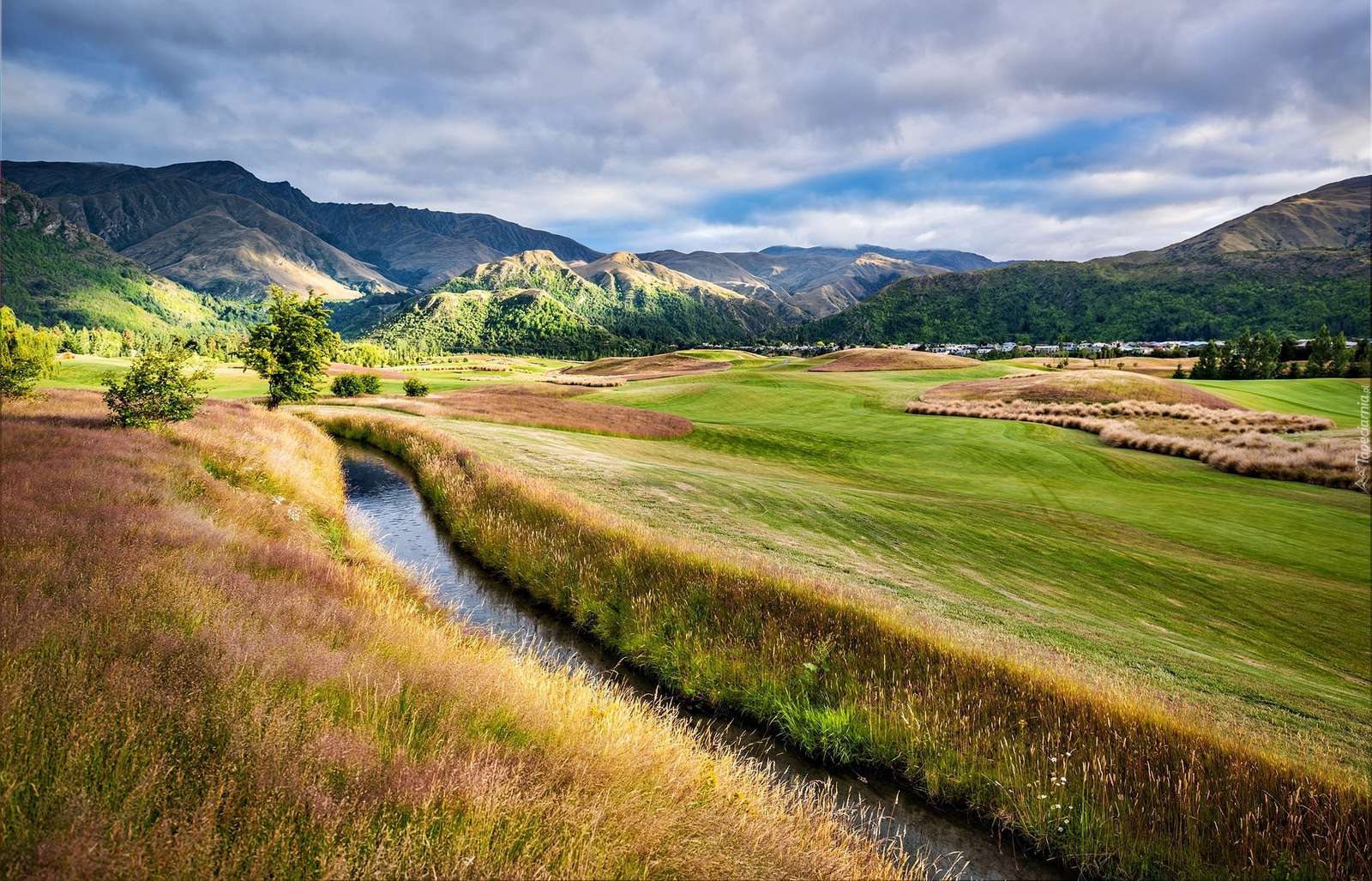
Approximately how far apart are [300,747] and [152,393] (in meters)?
22.8

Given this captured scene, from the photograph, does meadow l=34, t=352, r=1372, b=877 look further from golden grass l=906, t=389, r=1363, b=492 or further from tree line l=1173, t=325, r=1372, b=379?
tree line l=1173, t=325, r=1372, b=379

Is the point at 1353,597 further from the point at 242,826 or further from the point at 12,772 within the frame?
the point at 12,772

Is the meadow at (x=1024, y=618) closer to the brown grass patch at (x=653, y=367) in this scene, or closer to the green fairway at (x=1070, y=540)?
A: the green fairway at (x=1070, y=540)

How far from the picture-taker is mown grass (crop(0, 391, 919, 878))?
3625 mm

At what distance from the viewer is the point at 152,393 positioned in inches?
794

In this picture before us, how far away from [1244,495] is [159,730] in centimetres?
3803

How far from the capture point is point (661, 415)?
49188 mm

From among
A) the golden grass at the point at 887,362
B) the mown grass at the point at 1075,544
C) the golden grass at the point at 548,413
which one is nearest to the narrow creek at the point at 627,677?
the mown grass at the point at 1075,544

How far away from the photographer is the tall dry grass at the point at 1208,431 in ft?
99.8

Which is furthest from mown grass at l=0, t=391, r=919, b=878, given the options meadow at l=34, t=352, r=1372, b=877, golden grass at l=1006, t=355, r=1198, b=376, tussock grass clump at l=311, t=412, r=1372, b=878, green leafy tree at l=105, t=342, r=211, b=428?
golden grass at l=1006, t=355, r=1198, b=376

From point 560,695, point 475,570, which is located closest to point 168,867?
point 560,695

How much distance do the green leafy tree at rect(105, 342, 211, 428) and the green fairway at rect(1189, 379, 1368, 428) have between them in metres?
75.1

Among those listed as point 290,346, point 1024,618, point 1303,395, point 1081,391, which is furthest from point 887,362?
point 1024,618

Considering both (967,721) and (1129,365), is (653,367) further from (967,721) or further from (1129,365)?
(967,721)
